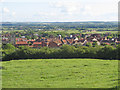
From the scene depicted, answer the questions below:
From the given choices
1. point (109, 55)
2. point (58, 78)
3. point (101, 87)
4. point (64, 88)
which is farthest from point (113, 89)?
point (109, 55)

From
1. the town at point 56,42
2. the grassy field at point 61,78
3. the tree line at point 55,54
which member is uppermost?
the grassy field at point 61,78

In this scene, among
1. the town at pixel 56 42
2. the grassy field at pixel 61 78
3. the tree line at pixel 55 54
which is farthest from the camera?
the town at pixel 56 42

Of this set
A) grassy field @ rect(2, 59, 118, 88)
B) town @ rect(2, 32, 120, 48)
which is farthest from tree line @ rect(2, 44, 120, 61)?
town @ rect(2, 32, 120, 48)

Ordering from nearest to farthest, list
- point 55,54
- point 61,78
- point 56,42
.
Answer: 1. point 61,78
2. point 55,54
3. point 56,42

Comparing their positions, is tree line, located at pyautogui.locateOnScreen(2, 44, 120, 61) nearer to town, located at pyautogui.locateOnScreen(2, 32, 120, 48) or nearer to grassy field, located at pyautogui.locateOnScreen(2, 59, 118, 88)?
grassy field, located at pyautogui.locateOnScreen(2, 59, 118, 88)

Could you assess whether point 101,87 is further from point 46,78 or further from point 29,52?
point 29,52

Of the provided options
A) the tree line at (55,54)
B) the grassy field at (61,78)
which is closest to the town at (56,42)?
the tree line at (55,54)

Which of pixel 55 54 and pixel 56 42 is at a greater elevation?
pixel 55 54

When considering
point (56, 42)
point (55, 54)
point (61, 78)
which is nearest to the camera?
point (61, 78)

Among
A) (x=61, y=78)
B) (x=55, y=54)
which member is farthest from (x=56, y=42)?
(x=61, y=78)

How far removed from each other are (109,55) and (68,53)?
20.1 ft

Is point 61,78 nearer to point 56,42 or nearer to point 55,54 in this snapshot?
point 55,54

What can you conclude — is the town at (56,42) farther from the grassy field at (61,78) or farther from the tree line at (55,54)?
the grassy field at (61,78)

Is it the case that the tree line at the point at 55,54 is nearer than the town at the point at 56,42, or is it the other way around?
the tree line at the point at 55,54
